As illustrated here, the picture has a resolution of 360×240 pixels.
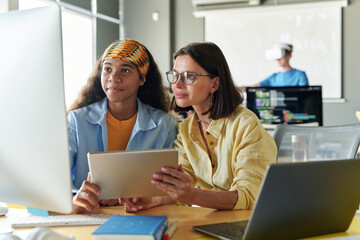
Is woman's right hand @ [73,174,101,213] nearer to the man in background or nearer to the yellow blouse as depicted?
the yellow blouse

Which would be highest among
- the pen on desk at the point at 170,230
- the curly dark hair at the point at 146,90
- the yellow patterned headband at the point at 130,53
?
the yellow patterned headband at the point at 130,53

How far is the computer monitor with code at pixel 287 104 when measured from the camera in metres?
3.16

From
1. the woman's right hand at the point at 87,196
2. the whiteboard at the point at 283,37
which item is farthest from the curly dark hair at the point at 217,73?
the whiteboard at the point at 283,37

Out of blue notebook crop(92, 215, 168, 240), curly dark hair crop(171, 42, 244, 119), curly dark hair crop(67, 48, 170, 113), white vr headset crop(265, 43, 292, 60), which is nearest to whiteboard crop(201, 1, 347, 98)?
white vr headset crop(265, 43, 292, 60)

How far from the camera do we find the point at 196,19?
20.9 feet

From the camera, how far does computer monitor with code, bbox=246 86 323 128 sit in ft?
10.4

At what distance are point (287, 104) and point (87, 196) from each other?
2275mm

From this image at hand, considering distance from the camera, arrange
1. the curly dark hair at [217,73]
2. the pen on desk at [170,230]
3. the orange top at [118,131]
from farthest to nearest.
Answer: the orange top at [118,131], the curly dark hair at [217,73], the pen on desk at [170,230]

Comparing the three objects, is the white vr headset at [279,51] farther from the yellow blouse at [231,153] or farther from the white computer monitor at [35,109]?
the white computer monitor at [35,109]

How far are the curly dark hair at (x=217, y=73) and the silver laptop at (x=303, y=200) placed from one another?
0.72 meters

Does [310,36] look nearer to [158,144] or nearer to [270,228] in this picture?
[158,144]

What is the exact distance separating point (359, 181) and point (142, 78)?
111 cm

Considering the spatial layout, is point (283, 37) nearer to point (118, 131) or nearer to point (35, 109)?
point (118, 131)

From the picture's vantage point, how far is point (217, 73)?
1.72 meters
